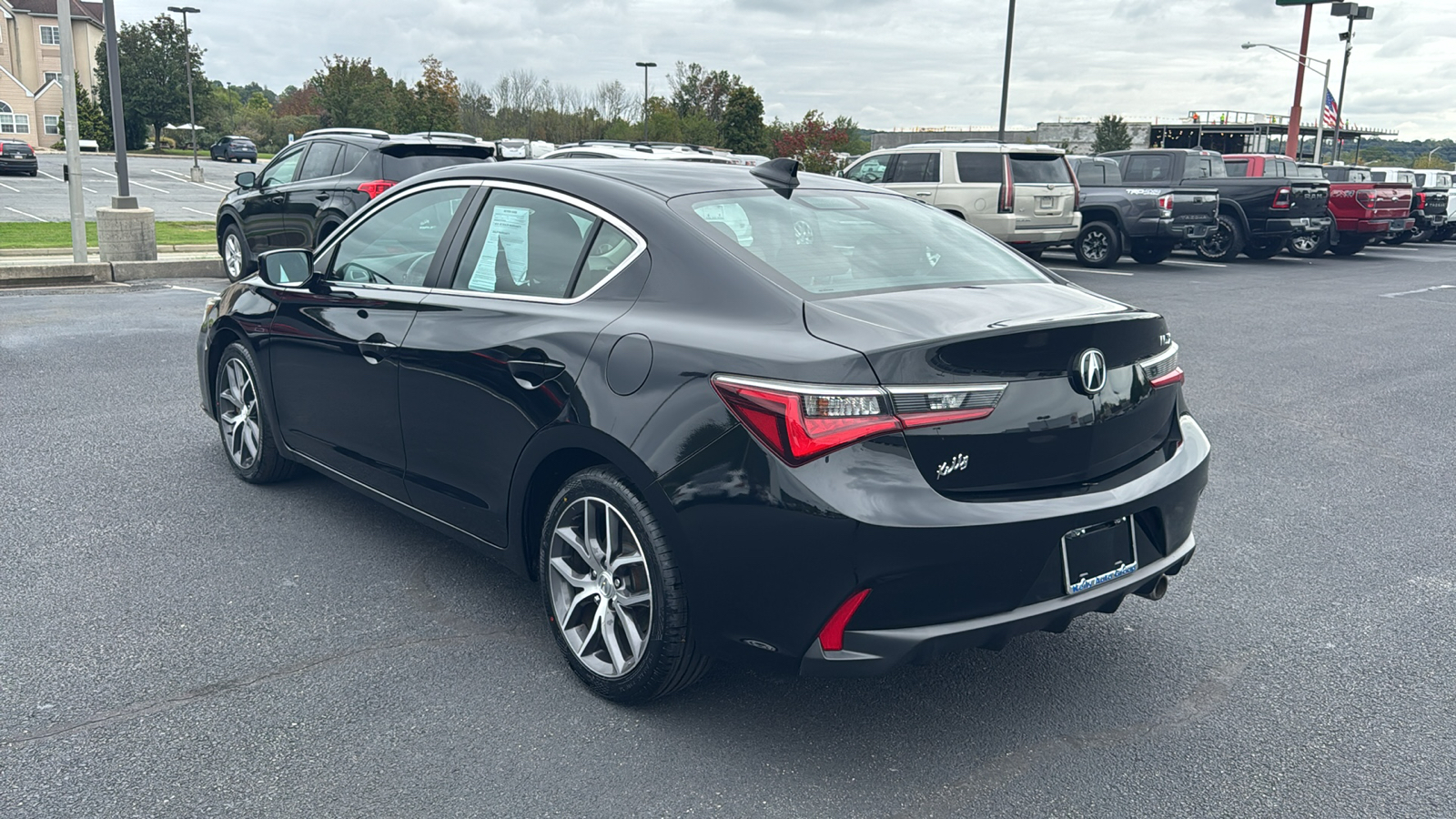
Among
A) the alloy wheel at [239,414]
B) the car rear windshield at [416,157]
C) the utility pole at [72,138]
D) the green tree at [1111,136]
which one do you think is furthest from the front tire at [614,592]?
the green tree at [1111,136]

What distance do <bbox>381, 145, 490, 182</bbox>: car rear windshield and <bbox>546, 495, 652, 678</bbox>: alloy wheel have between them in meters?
9.36

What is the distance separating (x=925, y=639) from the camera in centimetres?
288

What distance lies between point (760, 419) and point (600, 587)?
0.88 metres

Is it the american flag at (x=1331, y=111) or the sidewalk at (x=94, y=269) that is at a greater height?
the american flag at (x=1331, y=111)

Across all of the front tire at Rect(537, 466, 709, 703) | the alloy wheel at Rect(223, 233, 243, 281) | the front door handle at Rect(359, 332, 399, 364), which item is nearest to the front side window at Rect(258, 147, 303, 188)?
the alloy wheel at Rect(223, 233, 243, 281)

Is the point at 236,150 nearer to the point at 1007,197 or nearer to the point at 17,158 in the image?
the point at 17,158

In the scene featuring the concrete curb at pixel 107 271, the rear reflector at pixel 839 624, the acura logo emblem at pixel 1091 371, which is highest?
the acura logo emblem at pixel 1091 371

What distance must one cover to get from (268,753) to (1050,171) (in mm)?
16393

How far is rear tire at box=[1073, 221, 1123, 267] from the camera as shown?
774 inches

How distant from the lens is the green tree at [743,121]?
47.6m

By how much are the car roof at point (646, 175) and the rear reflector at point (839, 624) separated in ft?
→ 4.92

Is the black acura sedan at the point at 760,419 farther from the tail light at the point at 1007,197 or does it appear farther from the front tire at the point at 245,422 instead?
the tail light at the point at 1007,197

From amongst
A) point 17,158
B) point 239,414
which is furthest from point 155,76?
point 239,414

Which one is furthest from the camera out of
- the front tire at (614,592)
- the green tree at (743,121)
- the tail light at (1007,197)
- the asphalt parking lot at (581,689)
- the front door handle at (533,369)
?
the green tree at (743,121)
